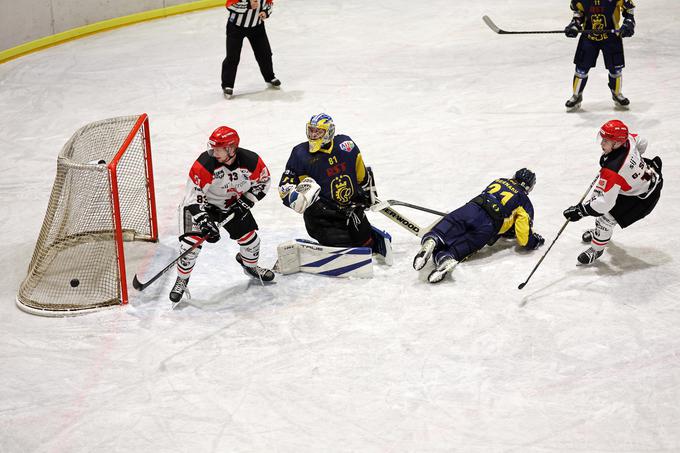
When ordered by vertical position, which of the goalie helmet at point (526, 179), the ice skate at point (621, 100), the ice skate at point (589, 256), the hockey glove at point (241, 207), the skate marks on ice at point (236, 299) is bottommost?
the skate marks on ice at point (236, 299)

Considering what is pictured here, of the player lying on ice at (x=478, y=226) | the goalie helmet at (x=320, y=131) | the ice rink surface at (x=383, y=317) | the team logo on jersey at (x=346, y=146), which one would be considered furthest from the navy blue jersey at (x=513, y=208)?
the goalie helmet at (x=320, y=131)

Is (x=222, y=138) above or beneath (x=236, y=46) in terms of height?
above

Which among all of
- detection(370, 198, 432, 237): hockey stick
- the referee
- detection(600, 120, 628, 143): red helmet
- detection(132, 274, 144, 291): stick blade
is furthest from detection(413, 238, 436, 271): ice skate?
the referee

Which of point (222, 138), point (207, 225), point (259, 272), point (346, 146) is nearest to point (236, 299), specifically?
point (259, 272)

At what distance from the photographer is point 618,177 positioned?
4.70 m

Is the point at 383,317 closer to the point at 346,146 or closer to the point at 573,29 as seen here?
the point at 346,146

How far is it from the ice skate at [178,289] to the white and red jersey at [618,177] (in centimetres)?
231

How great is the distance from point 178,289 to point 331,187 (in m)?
1.06

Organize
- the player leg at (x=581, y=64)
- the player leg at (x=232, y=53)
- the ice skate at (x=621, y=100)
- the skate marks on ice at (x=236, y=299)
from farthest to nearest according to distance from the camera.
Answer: the player leg at (x=232, y=53) < the ice skate at (x=621, y=100) < the player leg at (x=581, y=64) < the skate marks on ice at (x=236, y=299)

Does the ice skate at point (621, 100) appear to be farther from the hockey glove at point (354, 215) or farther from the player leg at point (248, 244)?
the player leg at point (248, 244)

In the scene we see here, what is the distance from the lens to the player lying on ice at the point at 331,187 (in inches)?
192

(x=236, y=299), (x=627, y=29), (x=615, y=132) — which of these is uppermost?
(x=615, y=132)

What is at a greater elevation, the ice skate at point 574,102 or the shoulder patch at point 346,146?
the shoulder patch at point 346,146

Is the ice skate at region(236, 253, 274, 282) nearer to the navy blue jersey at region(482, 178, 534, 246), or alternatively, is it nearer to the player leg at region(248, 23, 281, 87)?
the navy blue jersey at region(482, 178, 534, 246)
